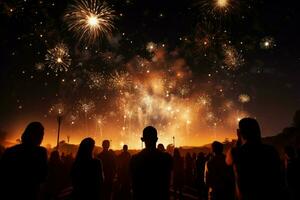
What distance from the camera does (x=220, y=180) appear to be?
5.23 metres

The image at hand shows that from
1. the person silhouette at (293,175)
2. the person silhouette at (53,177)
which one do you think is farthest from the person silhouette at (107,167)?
the person silhouette at (293,175)

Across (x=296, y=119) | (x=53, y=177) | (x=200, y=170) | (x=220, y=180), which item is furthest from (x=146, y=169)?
(x=296, y=119)

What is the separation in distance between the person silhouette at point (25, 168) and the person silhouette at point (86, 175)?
88cm

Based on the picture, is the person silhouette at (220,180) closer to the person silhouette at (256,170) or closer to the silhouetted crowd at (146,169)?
the silhouetted crowd at (146,169)

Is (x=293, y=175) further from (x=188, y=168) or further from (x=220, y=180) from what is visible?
(x=188, y=168)

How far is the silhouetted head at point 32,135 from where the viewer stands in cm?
371

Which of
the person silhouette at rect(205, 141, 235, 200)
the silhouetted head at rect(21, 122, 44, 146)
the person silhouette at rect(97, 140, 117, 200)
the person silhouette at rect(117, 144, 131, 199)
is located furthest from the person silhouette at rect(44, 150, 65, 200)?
the person silhouette at rect(205, 141, 235, 200)

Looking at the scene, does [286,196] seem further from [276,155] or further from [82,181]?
[82,181]

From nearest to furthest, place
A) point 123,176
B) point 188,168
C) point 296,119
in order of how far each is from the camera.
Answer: point 123,176
point 188,168
point 296,119

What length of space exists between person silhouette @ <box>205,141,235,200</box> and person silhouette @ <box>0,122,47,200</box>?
10.2 ft

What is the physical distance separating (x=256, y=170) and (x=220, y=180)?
7.01ft

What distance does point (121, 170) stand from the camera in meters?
8.82

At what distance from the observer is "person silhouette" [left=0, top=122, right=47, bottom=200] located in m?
3.50

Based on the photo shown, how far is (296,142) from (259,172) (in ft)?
151
